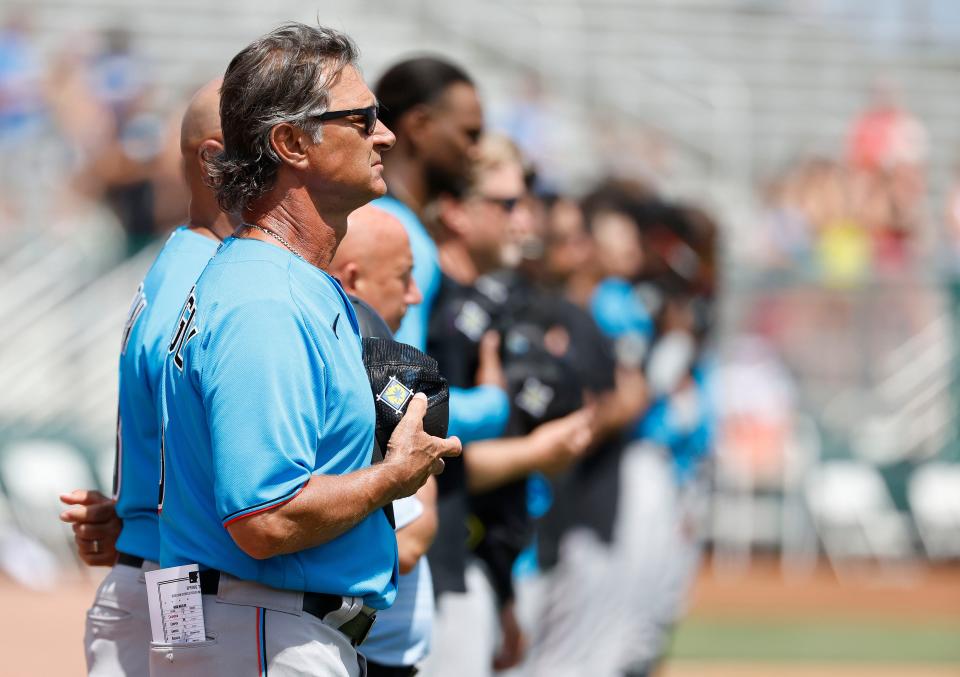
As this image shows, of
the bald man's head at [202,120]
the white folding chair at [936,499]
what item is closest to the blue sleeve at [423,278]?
the bald man's head at [202,120]

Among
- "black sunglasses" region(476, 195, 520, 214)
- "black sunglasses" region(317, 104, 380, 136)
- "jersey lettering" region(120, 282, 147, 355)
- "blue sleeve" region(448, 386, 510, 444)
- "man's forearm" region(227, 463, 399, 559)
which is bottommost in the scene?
"blue sleeve" region(448, 386, 510, 444)

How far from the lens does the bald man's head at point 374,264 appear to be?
13.6 ft

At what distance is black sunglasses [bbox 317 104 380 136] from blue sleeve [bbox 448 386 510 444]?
1.52 m

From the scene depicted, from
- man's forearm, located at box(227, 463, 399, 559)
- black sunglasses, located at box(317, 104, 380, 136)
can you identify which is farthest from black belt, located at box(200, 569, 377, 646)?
black sunglasses, located at box(317, 104, 380, 136)

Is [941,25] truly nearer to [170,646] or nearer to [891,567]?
[891,567]

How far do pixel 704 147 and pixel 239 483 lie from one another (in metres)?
14.9

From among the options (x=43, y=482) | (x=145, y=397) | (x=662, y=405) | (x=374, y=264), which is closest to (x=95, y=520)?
(x=145, y=397)

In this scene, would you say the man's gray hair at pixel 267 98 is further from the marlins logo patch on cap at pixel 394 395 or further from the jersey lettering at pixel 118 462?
the jersey lettering at pixel 118 462

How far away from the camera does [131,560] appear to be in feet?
12.6

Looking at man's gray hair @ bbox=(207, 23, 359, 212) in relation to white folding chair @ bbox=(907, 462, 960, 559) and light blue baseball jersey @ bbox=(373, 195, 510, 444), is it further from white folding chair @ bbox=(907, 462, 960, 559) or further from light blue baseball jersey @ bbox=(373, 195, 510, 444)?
white folding chair @ bbox=(907, 462, 960, 559)

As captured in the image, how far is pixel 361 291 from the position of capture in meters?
4.13

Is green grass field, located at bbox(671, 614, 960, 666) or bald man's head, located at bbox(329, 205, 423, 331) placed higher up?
bald man's head, located at bbox(329, 205, 423, 331)

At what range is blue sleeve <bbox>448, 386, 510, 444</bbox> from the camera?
15.5ft

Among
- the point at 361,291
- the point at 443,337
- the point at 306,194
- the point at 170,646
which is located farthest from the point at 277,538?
the point at 443,337
